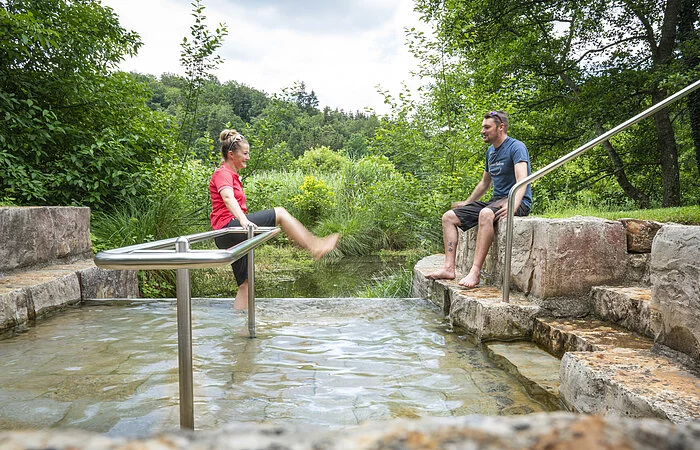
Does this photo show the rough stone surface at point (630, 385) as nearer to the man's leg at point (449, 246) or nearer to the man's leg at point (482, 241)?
the man's leg at point (482, 241)

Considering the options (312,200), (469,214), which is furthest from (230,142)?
(312,200)

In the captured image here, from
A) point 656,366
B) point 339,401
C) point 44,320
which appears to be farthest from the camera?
point 44,320

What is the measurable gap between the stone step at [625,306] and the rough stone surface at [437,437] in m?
2.54

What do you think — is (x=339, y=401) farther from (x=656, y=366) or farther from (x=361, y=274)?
(x=361, y=274)

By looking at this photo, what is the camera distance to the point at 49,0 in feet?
20.1

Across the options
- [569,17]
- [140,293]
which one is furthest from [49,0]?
[569,17]

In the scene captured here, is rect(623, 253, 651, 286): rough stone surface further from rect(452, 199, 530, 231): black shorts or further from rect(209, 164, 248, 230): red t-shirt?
rect(209, 164, 248, 230): red t-shirt

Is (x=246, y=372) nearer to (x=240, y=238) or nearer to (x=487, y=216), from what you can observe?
(x=240, y=238)

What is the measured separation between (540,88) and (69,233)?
25.8 feet

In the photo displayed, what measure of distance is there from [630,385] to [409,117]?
241 inches

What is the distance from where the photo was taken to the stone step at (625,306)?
267 cm

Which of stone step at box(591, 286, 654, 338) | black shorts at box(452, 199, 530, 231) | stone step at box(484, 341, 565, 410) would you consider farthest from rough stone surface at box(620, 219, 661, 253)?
black shorts at box(452, 199, 530, 231)

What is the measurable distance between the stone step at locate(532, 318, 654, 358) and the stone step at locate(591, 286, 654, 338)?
0.04 meters

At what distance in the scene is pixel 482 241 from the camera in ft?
12.9
